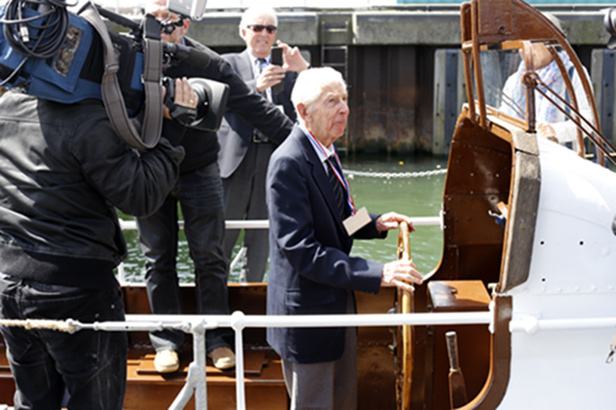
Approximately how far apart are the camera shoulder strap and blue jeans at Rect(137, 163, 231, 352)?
104 cm

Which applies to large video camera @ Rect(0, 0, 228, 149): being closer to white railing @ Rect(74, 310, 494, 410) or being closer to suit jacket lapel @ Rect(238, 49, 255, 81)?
white railing @ Rect(74, 310, 494, 410)

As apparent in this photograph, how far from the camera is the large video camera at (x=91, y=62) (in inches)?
84.5

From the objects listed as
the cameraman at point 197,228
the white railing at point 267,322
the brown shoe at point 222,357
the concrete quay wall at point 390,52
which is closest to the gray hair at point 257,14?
the cameraman at point 197,228

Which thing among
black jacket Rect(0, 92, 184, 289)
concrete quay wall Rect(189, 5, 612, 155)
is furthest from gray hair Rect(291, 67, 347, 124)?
concrete quay wall Rect(189, 5, 612, 155)

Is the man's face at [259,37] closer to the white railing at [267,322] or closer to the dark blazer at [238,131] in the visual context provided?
the dark blazer at [238,131]

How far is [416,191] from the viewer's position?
12.9 m

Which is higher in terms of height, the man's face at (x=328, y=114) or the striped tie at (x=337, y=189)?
the man's face at (x=328, y=114)

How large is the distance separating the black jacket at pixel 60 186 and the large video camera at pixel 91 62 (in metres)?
0.06

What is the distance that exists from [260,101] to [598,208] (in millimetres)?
1890

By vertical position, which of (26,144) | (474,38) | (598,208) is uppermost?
(474,38)

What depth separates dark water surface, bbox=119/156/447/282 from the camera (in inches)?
341

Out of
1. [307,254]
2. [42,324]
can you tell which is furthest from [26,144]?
[307,254]

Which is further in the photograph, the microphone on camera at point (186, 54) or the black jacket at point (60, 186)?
the microphone on camera at point (186, 54)

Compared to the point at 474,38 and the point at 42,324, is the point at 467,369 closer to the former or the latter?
the point at 474,38
